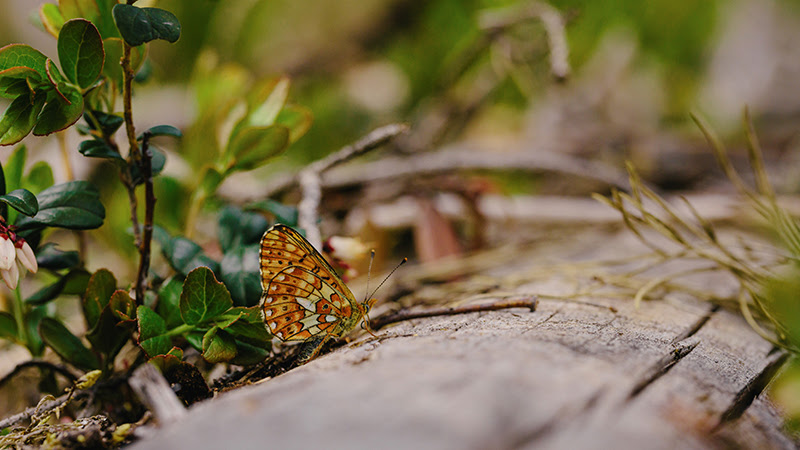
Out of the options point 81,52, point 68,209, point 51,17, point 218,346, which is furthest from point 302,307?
point 51,17

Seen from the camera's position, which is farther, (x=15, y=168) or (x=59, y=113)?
(x=15, y=168)

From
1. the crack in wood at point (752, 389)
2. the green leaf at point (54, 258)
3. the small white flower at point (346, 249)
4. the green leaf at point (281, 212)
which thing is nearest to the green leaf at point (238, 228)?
the green leaf at point (281, 212)

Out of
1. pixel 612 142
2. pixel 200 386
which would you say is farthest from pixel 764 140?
pixel 200 386

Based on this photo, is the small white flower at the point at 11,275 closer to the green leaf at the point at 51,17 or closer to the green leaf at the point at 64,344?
the green leaf at the point at 64,344

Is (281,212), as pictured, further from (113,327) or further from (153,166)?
(113,327)


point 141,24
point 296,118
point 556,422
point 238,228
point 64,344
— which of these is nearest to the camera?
point 556,422

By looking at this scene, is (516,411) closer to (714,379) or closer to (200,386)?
(714,379)

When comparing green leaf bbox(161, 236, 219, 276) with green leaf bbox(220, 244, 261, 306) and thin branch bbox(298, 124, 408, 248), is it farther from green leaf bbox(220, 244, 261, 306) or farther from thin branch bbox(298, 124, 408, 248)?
thin branch bbox(298, 124, 408, 248)
